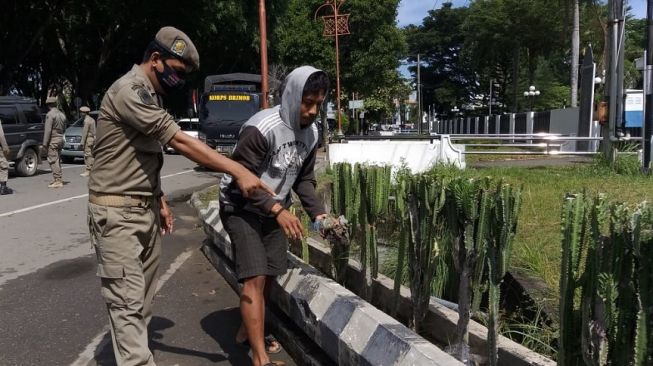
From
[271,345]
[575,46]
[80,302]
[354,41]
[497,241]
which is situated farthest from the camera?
[354,41]

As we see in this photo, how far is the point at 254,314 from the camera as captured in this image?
135 inches

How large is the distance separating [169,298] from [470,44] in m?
49.7

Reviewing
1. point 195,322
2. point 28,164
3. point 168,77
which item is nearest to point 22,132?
point 28,164

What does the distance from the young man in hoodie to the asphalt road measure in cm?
67

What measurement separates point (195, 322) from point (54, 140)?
10.1 meters

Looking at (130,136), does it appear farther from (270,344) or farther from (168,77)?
(270,344)

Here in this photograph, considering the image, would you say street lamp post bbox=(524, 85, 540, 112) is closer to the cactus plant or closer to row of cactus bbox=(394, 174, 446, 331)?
row of cactus bbox=(394, 174, 446, 331)

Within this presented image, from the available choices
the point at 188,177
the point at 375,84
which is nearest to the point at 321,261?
the point at 188,177

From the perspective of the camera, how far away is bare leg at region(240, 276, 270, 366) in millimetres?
3410

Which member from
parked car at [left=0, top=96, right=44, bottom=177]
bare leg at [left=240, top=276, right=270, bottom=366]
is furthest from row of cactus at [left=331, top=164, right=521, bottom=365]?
parked car at [left=0, top=96, right=44, bottom=177]

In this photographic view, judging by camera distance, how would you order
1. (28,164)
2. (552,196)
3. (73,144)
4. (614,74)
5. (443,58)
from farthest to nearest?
(443,58) → (73,144) → (28,164) → (614,74) → (552,196)

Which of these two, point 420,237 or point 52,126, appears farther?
point 52,126

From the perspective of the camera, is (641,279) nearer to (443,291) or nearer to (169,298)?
(443,291)

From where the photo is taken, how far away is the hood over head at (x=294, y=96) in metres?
3.27
